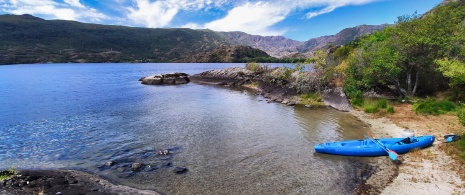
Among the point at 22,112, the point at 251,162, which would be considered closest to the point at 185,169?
the point at 251,162

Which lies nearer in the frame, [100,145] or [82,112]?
[100,145]

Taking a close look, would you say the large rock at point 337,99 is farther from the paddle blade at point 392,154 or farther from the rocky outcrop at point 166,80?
the rocky outcrop at point 166,80

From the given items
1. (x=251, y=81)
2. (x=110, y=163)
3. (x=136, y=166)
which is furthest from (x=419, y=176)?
(x=251, y=81)

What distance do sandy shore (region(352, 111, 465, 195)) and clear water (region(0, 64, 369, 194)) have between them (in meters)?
1.34

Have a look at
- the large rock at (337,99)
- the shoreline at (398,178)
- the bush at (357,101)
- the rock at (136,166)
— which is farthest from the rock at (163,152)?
the bush at (357,101)

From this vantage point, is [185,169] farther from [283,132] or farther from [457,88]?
[457,88]

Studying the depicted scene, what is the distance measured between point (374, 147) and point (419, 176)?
14.2 feet

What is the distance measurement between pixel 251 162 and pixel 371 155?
354 inches

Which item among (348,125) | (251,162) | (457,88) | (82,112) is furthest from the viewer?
(82,112)

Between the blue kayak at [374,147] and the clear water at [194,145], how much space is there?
60cm

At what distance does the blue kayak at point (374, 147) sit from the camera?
19969 millimetres

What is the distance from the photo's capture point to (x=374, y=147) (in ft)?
66.0

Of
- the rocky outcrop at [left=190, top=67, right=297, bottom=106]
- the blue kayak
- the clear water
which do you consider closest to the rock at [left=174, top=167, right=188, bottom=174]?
the clear water

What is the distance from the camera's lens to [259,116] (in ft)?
117
